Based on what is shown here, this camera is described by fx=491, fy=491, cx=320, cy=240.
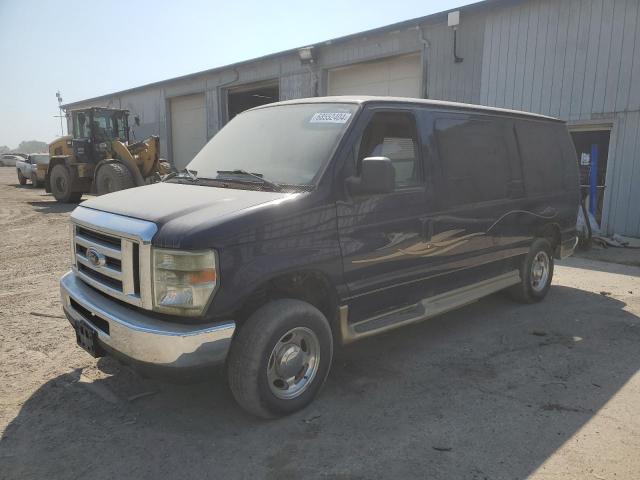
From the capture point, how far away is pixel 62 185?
1683 centimetres

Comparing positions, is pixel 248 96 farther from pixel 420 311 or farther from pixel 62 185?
pixel 420 311

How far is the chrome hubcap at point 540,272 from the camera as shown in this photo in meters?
5.87

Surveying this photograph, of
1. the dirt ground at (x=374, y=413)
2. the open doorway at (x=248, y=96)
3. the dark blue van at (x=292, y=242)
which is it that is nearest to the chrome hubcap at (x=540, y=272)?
the dirt ground at (x=374, y=413)

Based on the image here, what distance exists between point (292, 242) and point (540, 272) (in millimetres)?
4074

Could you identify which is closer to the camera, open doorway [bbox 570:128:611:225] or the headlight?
the headlight

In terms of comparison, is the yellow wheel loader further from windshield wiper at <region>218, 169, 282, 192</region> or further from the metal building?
windshield wiper at <region>218, 169, 282, 192</region>

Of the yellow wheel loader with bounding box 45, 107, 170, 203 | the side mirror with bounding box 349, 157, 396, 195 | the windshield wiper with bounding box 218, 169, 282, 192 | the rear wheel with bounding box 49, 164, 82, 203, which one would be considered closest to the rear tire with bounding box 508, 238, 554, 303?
the side mirror with bounding box 349, 157, 396, 195

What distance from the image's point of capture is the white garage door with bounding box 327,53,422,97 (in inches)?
538

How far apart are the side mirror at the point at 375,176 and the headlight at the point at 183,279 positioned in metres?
1.18

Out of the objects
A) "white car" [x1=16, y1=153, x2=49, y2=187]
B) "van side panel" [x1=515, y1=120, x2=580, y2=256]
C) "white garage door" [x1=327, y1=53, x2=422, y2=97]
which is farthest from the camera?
"white car" [x1=16, y1=153, x2=49, y2=187]

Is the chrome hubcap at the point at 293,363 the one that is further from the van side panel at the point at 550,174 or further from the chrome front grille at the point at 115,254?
the van side panel at the point at 550,174

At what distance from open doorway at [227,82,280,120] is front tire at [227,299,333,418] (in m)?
16.6

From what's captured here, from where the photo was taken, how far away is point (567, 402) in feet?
11.6

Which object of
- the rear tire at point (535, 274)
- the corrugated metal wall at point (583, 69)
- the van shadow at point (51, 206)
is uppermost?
the corrugated metal wall at point (583, 69)
